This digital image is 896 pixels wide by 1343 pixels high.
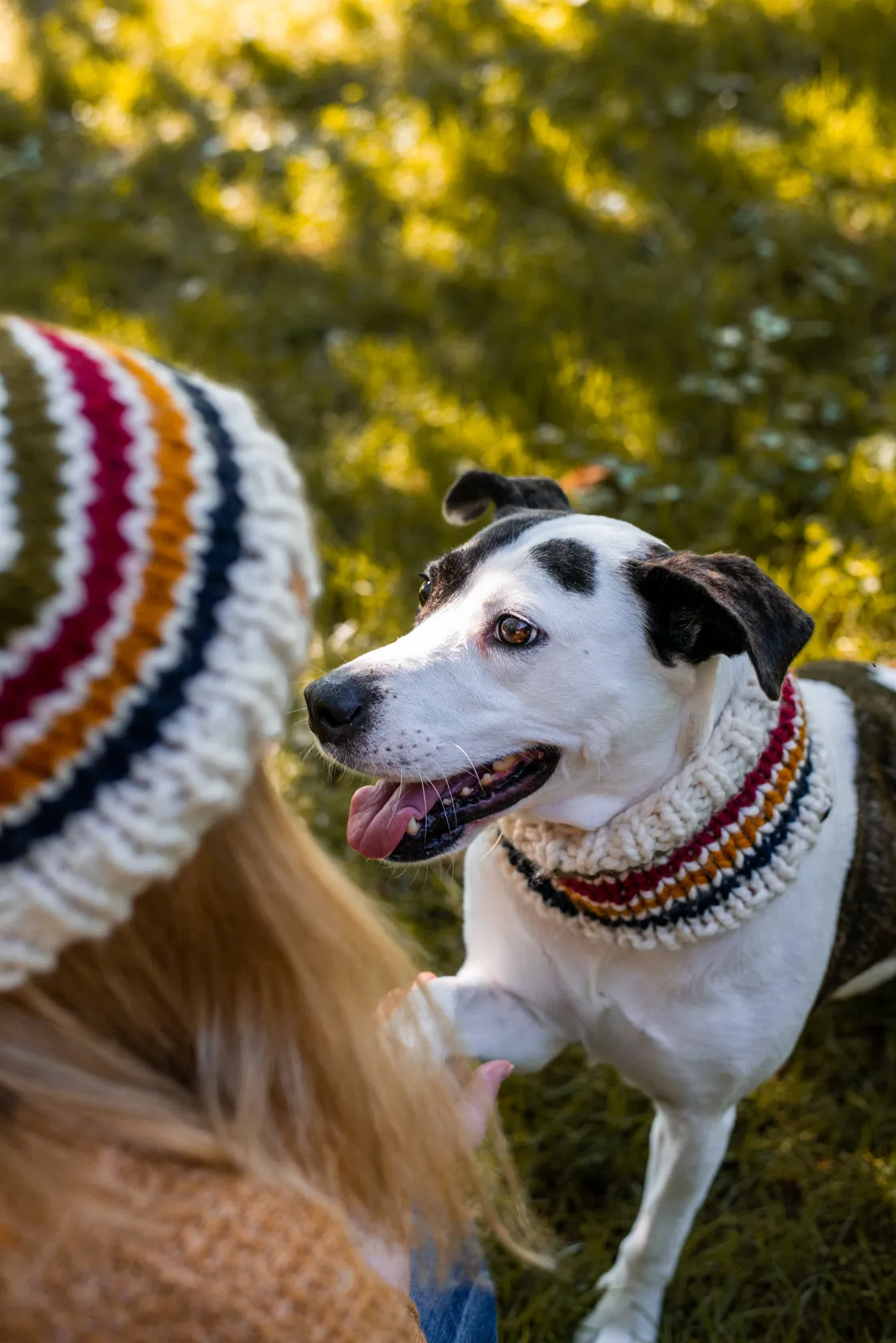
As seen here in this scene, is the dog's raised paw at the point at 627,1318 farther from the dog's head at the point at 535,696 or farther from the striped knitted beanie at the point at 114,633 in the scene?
the striped knitted beanie at the point at 114,633

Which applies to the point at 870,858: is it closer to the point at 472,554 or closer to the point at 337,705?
the point at 472,554

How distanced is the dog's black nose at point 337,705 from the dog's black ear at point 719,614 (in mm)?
467

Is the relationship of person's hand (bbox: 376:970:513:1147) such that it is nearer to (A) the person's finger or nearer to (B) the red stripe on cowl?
(A) the person's finger

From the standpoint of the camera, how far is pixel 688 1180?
7.39ft

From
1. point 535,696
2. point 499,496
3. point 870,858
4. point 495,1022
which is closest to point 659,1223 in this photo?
point 495,1022

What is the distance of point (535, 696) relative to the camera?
1.98 meters

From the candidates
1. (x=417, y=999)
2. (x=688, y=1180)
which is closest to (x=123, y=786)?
(x=417, y=999)

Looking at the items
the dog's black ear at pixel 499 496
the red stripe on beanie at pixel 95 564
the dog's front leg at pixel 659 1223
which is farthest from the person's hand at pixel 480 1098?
the dog's black ear at pixel 499 496

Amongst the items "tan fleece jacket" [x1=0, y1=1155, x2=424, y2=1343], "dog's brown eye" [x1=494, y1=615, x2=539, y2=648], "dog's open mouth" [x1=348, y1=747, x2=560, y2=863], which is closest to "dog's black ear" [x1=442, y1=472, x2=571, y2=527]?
"dog's brown eye" [x1=494, y1=615, x2=539, y2=648]

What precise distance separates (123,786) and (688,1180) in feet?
5.20

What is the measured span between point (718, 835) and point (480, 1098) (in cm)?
55

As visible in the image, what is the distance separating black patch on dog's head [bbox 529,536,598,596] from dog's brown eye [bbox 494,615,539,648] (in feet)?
0.30

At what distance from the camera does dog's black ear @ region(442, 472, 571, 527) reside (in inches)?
96.3

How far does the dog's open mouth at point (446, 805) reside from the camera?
6.52 ft
